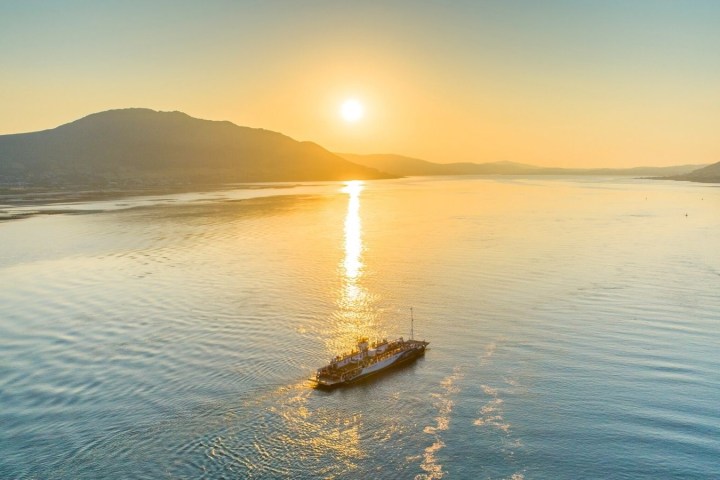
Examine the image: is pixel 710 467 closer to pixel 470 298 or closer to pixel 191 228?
pixel 470 298

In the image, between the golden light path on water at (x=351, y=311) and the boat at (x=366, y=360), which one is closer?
the boat at (x=366, y=360)

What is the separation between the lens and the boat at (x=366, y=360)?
49219mm

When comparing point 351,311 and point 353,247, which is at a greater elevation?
point 353,247

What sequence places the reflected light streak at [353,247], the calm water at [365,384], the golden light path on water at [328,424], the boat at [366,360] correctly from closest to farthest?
the calm water at [365,384] → the golden light path on water at [328,424] → the boat at [366,360] → the reflected light streak at [353,247]

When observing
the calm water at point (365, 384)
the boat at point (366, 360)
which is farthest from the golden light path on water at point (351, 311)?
the boat at point (366, 360)

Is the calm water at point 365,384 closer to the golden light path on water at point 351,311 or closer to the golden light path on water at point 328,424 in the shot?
the golden light path on water at point 328,424

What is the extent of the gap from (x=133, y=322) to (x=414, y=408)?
4137 centimetres

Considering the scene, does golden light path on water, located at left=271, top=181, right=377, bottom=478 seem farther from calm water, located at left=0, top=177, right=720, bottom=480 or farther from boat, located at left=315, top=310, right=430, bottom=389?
boat, located at left=315, top=310, right=430, bottom=389

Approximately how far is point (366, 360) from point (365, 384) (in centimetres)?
288

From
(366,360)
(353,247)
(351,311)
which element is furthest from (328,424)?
(353,247)

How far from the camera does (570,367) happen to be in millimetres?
50875

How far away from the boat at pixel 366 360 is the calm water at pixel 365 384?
1.55 metres

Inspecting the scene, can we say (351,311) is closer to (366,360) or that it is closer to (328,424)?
(366,360)

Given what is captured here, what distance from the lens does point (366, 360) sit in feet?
174
